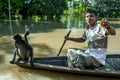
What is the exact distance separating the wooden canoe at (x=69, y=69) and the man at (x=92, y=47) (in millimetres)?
130

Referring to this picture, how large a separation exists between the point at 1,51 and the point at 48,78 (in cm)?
368

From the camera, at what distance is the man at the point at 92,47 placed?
5302mm

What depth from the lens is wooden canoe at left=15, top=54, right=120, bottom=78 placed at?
574 cm

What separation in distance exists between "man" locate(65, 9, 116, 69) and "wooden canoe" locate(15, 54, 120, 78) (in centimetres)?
13

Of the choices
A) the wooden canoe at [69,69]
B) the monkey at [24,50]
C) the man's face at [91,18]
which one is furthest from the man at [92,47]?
the monkey at [24,50]

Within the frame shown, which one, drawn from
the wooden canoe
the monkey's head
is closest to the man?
the wooden canoe

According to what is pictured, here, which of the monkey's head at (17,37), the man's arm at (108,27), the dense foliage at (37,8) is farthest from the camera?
the dense foliage at (37,8)

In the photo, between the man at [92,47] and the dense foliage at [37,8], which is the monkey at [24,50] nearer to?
the man at [92,47]

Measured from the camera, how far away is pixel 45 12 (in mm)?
28078

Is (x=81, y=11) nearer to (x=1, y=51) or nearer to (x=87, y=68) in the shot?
(x=1, y=51)

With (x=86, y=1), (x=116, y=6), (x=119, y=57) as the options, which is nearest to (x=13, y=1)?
(x=86, y=1)

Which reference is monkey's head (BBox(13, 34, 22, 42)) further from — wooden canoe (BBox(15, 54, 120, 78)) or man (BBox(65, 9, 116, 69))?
man (BBox(65, 9, 116, 69))

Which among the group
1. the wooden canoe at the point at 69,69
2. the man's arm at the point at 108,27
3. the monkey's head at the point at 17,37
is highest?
the man's arm at the point at 108,27

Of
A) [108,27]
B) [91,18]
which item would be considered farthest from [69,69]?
[108,27]
